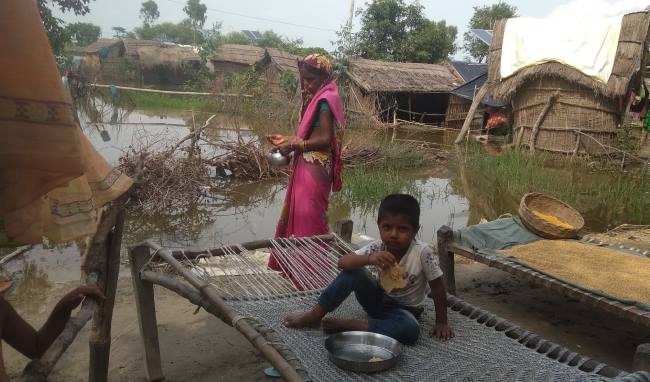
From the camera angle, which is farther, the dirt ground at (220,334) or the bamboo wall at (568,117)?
the bamboo wall at (568,117)

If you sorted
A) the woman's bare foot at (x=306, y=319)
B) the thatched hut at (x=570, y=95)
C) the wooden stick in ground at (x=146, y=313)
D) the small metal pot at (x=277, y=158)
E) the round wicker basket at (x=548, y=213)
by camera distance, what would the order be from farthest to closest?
the thatched hut at (x=570, y=95) < the round wicker basket at (x=548, y=213) < the small metal pot at (x=277, y=158) < the wooden stick in ground at (x=146, y=313) < the woman's bare foot at (x=306, y=319)

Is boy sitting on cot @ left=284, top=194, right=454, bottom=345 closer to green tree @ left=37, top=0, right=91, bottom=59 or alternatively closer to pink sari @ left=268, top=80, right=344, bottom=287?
pink sari @ left=268, top=80, right=344, bottom=287

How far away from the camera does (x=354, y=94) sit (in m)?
16.5

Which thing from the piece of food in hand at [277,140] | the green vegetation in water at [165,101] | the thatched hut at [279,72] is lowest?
the green vegetation in water at [165,101]

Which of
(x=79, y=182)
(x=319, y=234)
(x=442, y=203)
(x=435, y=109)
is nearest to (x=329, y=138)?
(x=319, y=234)

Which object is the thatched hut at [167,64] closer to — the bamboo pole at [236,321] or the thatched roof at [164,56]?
the thatched roof at [164,56]

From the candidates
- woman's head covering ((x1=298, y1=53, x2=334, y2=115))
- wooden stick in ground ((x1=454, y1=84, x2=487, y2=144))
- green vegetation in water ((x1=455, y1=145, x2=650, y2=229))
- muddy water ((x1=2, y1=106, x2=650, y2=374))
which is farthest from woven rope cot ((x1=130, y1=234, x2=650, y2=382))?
wooden stick in ground ((x1=454, y1=84, x2=487, y2=144))

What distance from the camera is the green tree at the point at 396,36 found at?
67.6ft

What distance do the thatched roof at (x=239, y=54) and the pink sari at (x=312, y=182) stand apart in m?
20.1

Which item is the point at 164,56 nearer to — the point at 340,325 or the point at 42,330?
the point at 340,325

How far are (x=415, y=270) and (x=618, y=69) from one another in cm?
973

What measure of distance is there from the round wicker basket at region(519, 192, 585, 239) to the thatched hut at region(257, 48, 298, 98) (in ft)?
41.0

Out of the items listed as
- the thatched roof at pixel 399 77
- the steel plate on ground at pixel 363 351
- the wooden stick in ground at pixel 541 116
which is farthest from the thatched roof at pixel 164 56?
the steel plate on ground at pixel 363 351

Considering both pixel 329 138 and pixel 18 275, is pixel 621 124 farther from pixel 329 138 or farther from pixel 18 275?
pixel 18 275
